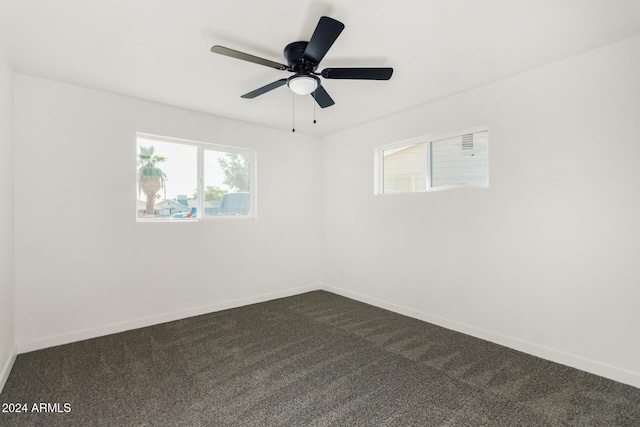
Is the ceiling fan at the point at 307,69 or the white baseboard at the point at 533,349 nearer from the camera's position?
the ceiling fan at the point at 307,69

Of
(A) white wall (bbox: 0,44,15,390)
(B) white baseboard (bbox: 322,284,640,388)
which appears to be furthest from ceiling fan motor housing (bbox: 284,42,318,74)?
(B) white baseboard (bbox: 322,284,640,388)

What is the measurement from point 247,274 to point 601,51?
418 cm

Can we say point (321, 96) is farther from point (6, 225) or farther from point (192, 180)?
point (6, 225)

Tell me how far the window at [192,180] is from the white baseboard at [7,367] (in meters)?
1.52

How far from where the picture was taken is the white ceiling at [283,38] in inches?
75.5

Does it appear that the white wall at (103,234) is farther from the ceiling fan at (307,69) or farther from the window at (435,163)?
the ceiling fan at (307,69)

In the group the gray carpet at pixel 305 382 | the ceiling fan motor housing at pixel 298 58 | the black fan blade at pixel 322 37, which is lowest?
the gray carpet at pixel 305 382

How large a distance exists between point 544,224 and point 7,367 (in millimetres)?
4427

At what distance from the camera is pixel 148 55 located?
2463 millimetres

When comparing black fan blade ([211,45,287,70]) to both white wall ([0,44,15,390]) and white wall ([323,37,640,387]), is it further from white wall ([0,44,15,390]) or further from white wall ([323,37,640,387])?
white wall ([323,37,640,387])

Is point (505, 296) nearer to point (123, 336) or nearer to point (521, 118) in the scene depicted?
point (521, 118)

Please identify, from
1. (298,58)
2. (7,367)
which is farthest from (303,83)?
(7,367)

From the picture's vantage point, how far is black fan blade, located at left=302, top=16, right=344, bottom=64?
174 cm

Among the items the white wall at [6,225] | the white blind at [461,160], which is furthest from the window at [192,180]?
the white blind at [461,160]
